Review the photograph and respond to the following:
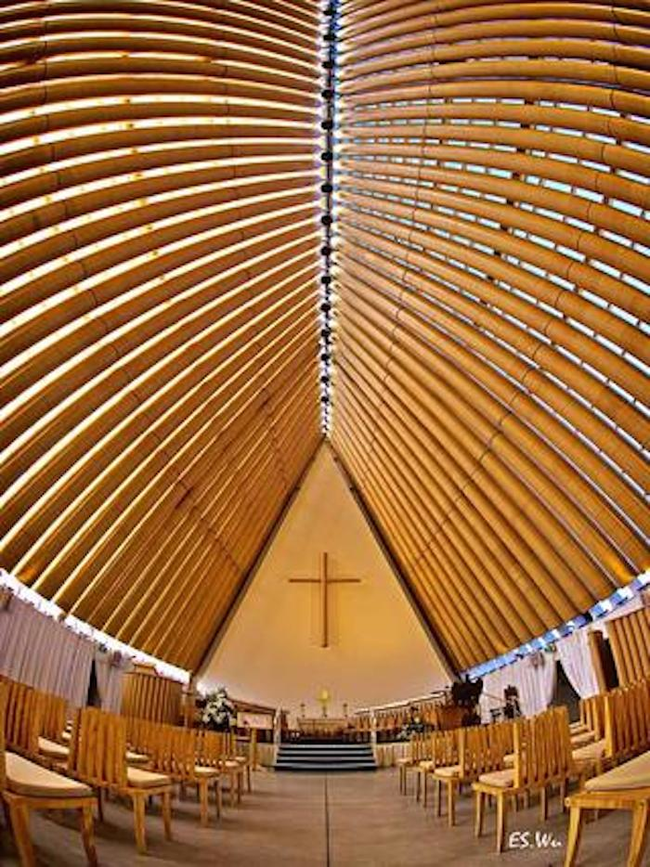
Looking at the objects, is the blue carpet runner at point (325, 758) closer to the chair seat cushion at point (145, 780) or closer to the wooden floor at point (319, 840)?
the wooden floor at point (319, 840)

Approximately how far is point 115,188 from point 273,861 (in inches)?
339

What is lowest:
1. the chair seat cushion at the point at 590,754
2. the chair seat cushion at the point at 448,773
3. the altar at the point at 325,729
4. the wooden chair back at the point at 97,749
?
the altar at the point at 325,729

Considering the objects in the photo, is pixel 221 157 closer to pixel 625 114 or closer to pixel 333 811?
pixel 625 114

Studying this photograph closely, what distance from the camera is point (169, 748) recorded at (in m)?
8.42

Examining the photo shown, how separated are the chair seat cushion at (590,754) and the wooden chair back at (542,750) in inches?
9.0

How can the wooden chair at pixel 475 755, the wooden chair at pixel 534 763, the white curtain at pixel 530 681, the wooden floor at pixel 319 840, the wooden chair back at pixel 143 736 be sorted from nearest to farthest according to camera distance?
the wooden floor at pixel 319 840 → the wooden chair at pixel 534 763 → the wooden chair at pixel 475 755 → the wooden chair back at pixel 143 736 → the white curtain at pixel 530 681

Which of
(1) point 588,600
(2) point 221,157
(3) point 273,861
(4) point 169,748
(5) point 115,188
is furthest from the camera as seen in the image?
(1) point 588,600

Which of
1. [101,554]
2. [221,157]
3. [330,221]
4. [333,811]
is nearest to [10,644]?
[101,554]

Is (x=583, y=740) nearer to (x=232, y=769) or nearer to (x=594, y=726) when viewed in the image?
(x=594, y=726)

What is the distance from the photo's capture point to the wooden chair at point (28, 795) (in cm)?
388

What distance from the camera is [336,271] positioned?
629 inches

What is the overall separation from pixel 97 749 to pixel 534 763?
10.9 feet

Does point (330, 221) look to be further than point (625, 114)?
Yes

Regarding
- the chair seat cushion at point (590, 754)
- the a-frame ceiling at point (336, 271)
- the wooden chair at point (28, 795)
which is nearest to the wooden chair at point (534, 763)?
the chair seat cushion at point (590, 754)
